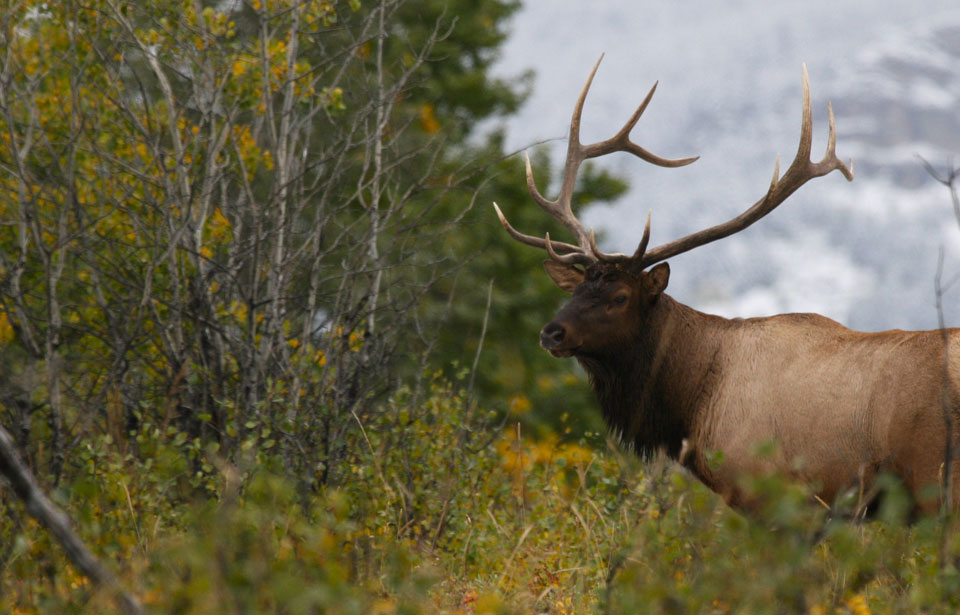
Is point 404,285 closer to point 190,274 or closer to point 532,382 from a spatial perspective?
point 190,274

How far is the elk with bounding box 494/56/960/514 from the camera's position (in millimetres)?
4699

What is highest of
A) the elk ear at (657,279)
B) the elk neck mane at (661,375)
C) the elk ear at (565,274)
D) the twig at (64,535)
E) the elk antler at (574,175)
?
the elk antler at (574,175)

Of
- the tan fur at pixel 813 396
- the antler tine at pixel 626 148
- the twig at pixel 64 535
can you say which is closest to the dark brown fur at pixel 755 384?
the tan fur at pixel 813 396

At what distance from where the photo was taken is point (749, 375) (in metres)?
5.39

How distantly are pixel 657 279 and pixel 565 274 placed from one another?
68cm

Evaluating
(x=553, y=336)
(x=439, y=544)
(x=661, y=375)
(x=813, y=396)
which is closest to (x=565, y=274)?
(x=553, y=336)

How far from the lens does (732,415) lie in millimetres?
5348

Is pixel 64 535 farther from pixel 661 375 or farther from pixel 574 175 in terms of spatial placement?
pixel 574 175

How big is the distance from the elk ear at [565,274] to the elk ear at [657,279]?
20.8 inches

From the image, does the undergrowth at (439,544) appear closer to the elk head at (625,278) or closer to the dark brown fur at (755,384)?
the dark brown fur at (755,384)

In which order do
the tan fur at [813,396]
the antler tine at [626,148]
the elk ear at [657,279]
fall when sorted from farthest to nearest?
the antler tine at [626,148] → the elk ear at [657,279] → the tan fur at [813,396]

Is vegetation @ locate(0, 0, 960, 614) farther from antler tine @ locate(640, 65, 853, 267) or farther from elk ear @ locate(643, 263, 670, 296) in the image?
antler tine @ locate(640, 65, 853, 267)

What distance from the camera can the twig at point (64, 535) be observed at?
234 cm

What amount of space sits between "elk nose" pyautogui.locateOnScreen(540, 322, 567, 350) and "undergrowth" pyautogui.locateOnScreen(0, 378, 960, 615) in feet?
2.07
